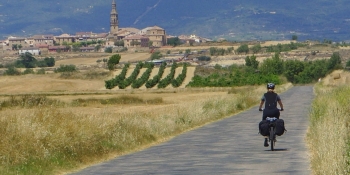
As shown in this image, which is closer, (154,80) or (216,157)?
→ (216,157)

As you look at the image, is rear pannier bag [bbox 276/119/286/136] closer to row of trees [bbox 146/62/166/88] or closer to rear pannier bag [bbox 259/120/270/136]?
rear pannier bag [bbox 259/120/270/136]

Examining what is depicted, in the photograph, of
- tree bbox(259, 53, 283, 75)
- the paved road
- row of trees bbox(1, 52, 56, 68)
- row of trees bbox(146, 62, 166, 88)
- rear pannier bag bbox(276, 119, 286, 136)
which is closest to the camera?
the paved road

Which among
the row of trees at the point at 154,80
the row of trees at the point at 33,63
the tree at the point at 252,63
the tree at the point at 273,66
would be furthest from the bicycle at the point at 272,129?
the row of trees at the point at 33,63

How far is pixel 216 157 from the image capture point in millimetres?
20141

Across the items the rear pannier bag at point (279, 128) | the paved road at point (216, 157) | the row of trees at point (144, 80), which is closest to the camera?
the paved road at point (216, 157)

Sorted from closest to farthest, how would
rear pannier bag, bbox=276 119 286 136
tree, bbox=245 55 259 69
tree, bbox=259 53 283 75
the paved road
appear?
the paved road < rear pannier bag, bbox=276 119 286 136 < tree, bbox=259 53 283 75 < tree, bbox=245 55 259 69

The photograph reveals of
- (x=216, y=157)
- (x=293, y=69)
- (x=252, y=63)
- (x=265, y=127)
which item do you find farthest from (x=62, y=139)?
A: (x=252, y=63)

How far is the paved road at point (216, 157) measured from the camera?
1728 cm

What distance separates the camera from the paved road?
1728 centimetres

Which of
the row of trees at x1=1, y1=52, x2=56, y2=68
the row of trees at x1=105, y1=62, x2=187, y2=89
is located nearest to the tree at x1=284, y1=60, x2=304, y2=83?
the row of trees at x1=105, y1=62, x2=187, y2=89

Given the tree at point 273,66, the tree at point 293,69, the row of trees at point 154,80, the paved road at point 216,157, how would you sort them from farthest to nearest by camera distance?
the tree at point 293,69
the tree at point 273,66
the row of trees at point 154,80
the paved road at point 216,157

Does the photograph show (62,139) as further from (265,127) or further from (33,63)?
(33,63)

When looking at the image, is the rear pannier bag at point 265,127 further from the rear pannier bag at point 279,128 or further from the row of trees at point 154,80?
the row of trees at point 154,80

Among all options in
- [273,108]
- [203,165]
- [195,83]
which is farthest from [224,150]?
[195,83]
